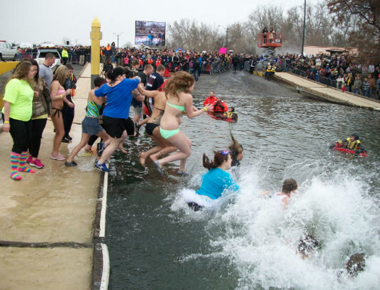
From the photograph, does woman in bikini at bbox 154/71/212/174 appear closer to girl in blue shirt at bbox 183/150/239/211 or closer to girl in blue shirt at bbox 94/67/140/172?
girl in blue shirt at bbox 94/67/140/172

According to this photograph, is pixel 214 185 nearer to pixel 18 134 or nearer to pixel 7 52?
pixel 18 134

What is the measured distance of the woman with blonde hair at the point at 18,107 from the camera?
6230mm

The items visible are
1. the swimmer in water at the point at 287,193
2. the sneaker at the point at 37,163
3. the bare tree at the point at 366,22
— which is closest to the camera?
the swimmer in water at the point at 287,193

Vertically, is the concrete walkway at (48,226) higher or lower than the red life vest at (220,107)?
lower

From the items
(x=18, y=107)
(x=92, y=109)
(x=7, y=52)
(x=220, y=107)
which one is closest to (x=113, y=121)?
(x=92, y=109)

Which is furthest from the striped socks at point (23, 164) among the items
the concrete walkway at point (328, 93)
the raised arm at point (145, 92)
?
the concrete walkway at point (328, 93)

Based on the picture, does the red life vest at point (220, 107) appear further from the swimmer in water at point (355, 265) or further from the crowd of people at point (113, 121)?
the swimmer in water at point (355, 265)

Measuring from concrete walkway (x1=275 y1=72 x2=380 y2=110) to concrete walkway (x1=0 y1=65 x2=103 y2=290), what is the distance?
18304 millimetres

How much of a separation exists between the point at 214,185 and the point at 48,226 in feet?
7.66

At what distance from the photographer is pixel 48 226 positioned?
5105mm

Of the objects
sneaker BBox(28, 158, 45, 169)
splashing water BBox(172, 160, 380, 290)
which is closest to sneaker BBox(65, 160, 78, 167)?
sneaker BBox(28, 158, 45, 169)

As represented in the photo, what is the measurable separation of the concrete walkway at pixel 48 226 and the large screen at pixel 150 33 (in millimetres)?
59789

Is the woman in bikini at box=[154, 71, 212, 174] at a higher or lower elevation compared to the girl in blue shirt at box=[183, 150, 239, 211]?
higher

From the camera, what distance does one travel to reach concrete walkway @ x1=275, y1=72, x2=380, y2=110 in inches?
875
